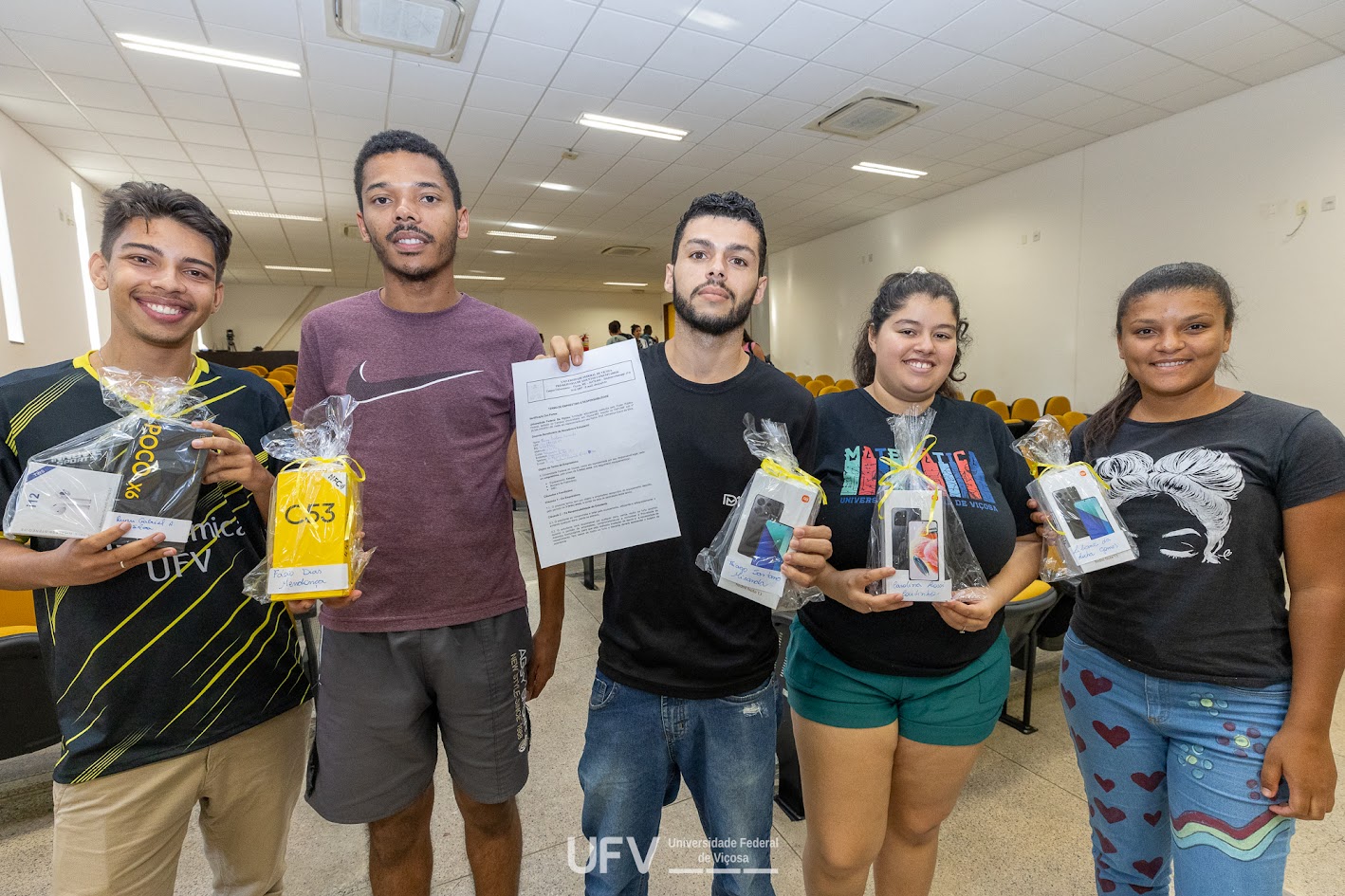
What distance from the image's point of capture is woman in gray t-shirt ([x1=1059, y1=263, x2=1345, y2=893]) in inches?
49.6

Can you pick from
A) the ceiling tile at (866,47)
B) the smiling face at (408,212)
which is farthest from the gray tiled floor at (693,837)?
the ceiling tile at (866,47)

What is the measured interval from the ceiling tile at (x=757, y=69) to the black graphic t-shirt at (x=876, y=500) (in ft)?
15.7

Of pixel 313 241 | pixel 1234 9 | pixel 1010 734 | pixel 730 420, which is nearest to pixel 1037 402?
pixel 1234 9

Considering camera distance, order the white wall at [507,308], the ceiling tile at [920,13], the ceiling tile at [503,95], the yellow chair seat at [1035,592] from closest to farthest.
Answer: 1. the yellow chair seat at [1035,592]
2. the ceiling tile at [920,13]
3. the ceiling tile at [503,95]
4. the white wall at [507,308]

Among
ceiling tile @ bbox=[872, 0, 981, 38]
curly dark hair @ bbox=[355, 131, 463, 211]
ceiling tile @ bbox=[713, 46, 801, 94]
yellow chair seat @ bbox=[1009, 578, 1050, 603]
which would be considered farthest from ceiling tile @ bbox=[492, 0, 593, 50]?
yellow chair seat @ bbox=[1009, 578, 1050, 603]

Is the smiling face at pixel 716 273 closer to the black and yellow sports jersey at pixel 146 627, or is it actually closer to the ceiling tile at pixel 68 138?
the black and yellow sports jersey at pixel 146 627

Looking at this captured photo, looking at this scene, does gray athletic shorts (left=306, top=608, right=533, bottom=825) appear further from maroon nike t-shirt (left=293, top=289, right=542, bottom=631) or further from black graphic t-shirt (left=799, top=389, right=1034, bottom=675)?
black graphic t-shirt (left=799, top=389, right=1034, bottom=675)

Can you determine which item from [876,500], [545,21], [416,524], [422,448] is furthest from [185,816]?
[545,21]

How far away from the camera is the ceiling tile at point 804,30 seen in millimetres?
4547

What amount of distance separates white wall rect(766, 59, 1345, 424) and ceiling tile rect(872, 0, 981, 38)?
367 centimetres

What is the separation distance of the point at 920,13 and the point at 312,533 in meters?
5.41

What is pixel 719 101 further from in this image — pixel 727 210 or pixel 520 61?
pixel 727 210

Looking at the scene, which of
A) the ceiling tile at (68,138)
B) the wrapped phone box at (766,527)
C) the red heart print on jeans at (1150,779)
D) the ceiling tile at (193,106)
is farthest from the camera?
the ceiling tile at (68,138)

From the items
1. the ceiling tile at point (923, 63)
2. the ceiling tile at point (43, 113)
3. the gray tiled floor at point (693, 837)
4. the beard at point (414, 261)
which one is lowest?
the gray tiled floor at point (693, 837)
